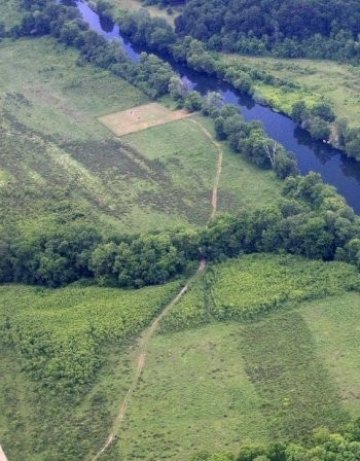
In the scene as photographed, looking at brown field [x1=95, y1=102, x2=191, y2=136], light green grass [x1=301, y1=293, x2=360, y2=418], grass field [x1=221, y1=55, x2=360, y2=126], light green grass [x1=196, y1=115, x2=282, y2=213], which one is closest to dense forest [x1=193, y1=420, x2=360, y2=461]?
light green grass [x1=301, y1=293, x2=360, y2=418]

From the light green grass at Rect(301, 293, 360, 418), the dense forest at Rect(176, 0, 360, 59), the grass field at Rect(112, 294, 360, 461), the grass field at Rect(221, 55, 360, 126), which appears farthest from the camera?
the dense forest at Rect(176, 0, 360, 59)

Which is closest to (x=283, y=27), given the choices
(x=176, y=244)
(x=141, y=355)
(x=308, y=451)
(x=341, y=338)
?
(x=176, y=244)

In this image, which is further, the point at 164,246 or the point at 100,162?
the point at 100,162

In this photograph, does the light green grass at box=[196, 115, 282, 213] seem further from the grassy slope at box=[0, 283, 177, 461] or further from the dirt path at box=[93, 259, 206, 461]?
the grassy slope at box=[0, 283, 177, 461]

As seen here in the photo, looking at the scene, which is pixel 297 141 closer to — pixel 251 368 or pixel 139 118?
pixel 139 118

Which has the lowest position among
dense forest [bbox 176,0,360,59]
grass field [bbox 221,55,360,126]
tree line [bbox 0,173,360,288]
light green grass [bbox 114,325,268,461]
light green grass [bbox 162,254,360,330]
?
light green grass [bbox 114,325,268,461]

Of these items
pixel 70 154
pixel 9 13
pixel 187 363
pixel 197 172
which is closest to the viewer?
pixel 187 363

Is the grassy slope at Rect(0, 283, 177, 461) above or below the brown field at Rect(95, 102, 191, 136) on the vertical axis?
below
